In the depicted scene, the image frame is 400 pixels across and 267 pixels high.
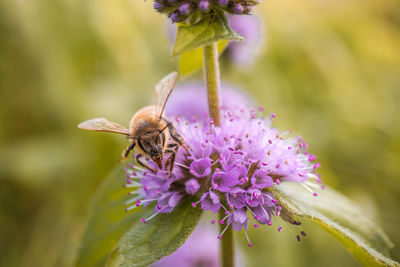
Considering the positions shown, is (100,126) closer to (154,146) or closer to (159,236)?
(154,146)

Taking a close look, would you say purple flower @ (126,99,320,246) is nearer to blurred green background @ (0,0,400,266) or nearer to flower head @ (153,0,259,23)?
flower head @ (153,0,259,23)

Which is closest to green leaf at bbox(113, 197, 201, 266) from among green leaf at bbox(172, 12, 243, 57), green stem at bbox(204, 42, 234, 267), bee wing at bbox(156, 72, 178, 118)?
green stem at bbox(204, 42, 234, 267)

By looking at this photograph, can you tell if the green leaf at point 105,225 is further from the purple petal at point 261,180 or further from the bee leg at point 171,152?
the purple petal at point 261,180

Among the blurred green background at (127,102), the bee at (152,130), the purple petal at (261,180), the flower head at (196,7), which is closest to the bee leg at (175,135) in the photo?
the bee at (152,130)

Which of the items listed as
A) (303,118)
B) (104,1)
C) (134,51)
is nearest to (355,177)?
(303,118)

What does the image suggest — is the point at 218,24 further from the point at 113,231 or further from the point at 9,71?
the point at 9,71

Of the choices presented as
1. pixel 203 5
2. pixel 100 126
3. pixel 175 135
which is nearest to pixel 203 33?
pixel 203 5
